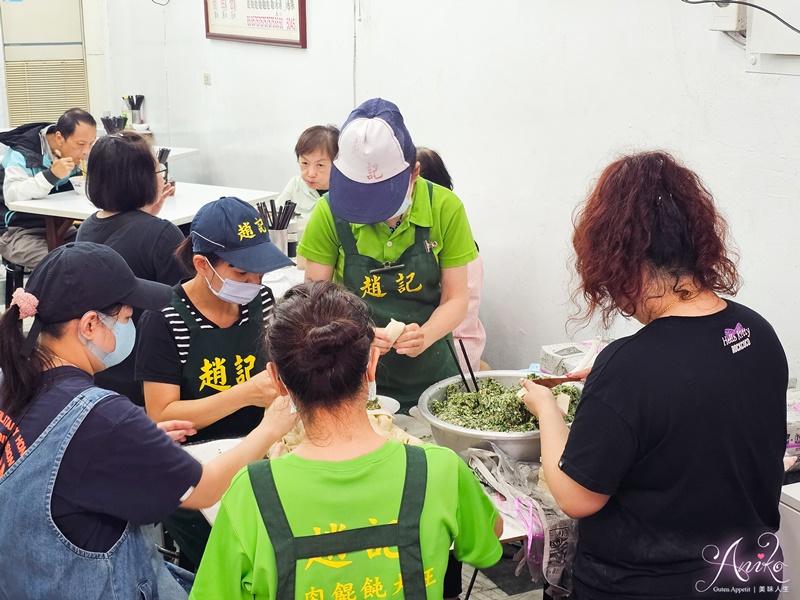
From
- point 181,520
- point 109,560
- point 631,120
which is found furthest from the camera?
point 631,120

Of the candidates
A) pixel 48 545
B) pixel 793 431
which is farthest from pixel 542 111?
pixel 48 545

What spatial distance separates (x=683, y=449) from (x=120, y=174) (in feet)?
7.89

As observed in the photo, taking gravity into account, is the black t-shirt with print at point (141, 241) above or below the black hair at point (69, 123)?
below

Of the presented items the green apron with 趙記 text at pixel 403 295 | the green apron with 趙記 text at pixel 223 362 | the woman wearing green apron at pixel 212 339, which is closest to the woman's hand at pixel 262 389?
the woman wearing green apron at pixel 212 339

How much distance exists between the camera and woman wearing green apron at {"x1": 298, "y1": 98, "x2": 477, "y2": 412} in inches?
104

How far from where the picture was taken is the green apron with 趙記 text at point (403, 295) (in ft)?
9.26

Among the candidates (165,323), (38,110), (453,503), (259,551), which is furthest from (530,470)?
(38,110)

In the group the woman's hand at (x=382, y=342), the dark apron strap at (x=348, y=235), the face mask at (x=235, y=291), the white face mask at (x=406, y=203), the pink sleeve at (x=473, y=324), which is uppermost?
the white face mask at (x=406, y=203)

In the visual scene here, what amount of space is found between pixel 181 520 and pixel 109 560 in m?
0.59

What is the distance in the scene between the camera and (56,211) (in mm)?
5301

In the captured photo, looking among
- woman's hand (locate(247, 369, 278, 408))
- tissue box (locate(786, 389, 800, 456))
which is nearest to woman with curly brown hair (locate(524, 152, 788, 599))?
tissue box (locate(786, 389, 800, 456))

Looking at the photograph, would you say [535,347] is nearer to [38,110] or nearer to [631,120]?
[631,120]

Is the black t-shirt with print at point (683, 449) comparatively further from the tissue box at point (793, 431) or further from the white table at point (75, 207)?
the white table at point (75, 207)

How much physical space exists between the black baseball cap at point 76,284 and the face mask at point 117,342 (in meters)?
0.05
